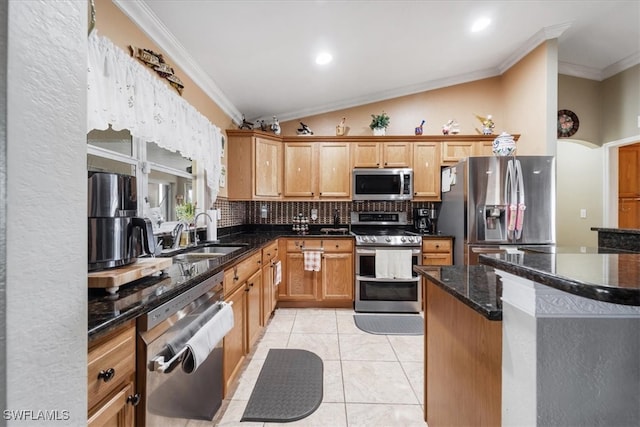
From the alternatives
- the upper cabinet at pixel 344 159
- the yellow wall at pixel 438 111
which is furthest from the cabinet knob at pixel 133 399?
the yellow wall at pixel 438 111

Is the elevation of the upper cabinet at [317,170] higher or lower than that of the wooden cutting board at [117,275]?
higher

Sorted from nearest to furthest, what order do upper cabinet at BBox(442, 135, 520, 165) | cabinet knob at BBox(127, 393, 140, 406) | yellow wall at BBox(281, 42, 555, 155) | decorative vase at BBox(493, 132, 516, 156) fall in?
cabinet knob at BBox(127, 393, 140, 406), decorative vase at BBox(493, 132, 516, 156), upper cabinet at BBox(442, 135, 520, 165), yellow wall at BBox(281, 42, 555, 155)

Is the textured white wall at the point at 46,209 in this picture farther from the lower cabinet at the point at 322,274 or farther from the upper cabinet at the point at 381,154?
the upper cabinet at the point at 381,154

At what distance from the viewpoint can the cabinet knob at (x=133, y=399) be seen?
0.89 metres

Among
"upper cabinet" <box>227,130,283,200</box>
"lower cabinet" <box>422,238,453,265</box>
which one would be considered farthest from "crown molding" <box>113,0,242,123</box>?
"lower cabinet" <box>422,238,453,265</box>

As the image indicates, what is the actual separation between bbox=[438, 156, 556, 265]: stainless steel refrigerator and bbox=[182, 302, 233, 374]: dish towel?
2.58 metres

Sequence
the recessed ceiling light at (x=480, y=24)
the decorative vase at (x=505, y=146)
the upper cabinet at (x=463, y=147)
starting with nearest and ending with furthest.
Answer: the recessed ceiling light at (x=480, y=24) < the decorative vase at (x=505, y=146) < the upper cabinet at (x=463, y=147)

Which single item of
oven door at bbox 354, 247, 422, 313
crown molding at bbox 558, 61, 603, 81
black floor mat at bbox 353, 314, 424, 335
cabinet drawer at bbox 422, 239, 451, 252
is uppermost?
crown molding at bbox 558, 61, 603, 81

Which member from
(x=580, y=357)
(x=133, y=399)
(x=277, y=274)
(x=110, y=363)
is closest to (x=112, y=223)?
(x=110, y=363)

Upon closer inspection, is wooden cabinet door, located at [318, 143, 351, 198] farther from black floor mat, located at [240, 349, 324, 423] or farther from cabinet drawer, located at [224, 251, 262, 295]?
black floor mat, located at [240, 349, 324, 423]

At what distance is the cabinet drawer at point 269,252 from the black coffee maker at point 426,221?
1.93 m

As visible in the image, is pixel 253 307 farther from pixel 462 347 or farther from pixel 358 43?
pixel 358 43

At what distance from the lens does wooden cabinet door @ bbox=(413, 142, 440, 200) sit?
3.68 metres

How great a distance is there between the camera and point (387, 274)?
3.30 metres
